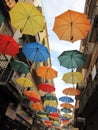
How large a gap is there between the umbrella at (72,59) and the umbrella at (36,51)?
42.5 inches

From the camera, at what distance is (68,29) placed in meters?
10.2

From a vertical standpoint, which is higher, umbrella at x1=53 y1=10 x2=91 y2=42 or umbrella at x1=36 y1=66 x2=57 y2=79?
umbrella at x1=53 y1=10 x2=91 y2=42

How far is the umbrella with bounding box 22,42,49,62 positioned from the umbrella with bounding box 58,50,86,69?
108 centimetres

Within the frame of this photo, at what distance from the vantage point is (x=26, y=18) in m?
9.85

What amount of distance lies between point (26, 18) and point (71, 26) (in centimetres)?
235

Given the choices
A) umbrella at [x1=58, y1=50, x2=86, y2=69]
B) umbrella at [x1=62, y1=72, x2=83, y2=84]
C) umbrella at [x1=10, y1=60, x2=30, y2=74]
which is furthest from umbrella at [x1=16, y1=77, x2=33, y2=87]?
umbrella at [x1=58, y1=50, x2=86, y2=69]

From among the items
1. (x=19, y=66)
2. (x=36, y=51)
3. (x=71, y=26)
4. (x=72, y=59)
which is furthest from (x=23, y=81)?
(x=71, y=26)

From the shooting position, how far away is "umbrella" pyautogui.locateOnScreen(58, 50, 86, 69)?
1177 centimetres

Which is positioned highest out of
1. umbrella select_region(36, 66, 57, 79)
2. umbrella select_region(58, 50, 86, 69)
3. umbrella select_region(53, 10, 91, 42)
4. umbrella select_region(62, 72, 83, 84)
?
umbrella select_region(53, 10, 91, 42)

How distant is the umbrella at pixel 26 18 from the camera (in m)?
9.50

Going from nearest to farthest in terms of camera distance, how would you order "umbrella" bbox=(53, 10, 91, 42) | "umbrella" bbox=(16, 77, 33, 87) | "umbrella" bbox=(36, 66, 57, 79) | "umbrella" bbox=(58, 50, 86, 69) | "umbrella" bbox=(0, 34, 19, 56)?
1. "umbrella" bbox=(53, 10, 91, 42)
2. "umbrella" bbox=(0, 34, 19, 56)
3. "umbrella" bbox=(58, 50, 86, 69)
4. "umbrella" bbox=(36, 66, 57, 79)
5. "umbrella" bbox=(16, 77, 33, 87)

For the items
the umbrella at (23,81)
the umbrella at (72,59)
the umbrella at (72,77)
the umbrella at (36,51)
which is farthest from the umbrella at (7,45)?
the umbrella at (23,81)

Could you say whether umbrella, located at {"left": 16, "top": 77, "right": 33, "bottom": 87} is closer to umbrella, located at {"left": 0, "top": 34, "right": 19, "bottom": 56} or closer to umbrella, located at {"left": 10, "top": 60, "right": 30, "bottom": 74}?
umbrella, located at {"left": 10, "top": 60, "right": 30, "bottom": 74}

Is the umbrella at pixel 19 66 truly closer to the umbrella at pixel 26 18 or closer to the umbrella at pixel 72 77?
the umbrella at pixel 72 77
